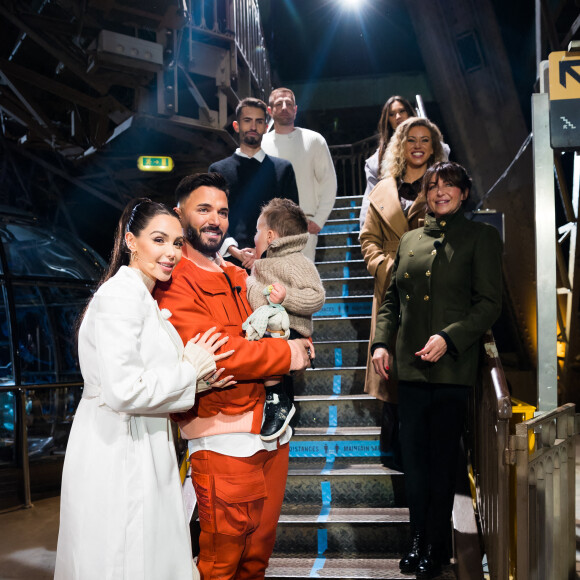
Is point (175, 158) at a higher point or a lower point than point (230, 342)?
higher

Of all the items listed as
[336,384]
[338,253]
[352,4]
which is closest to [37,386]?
[338,253]

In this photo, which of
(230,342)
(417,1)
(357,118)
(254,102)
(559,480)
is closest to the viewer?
(230,342)

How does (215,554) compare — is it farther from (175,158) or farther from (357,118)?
(357,118)

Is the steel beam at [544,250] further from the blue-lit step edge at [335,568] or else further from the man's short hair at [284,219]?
the man's short hair at [284,219]

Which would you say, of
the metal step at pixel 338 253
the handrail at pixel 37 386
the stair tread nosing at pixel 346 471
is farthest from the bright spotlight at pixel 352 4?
the stair tread nosing at pixel 346 471

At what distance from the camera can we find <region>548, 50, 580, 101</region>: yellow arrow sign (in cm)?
312

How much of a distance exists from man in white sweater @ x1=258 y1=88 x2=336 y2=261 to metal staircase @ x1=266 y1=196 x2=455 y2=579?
1.03 metres

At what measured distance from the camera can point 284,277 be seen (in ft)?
8.59

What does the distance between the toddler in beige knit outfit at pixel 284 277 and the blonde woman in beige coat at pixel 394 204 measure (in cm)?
127

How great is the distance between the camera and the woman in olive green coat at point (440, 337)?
303 cm

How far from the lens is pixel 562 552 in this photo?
3041 millimetres

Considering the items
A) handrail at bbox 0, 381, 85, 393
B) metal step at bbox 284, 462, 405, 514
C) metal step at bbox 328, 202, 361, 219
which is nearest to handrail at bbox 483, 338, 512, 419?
metal step at bbox 284, 462, 405, 514

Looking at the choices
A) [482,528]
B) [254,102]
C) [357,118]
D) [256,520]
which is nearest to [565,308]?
[482,528]

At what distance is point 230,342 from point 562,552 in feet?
7.09
